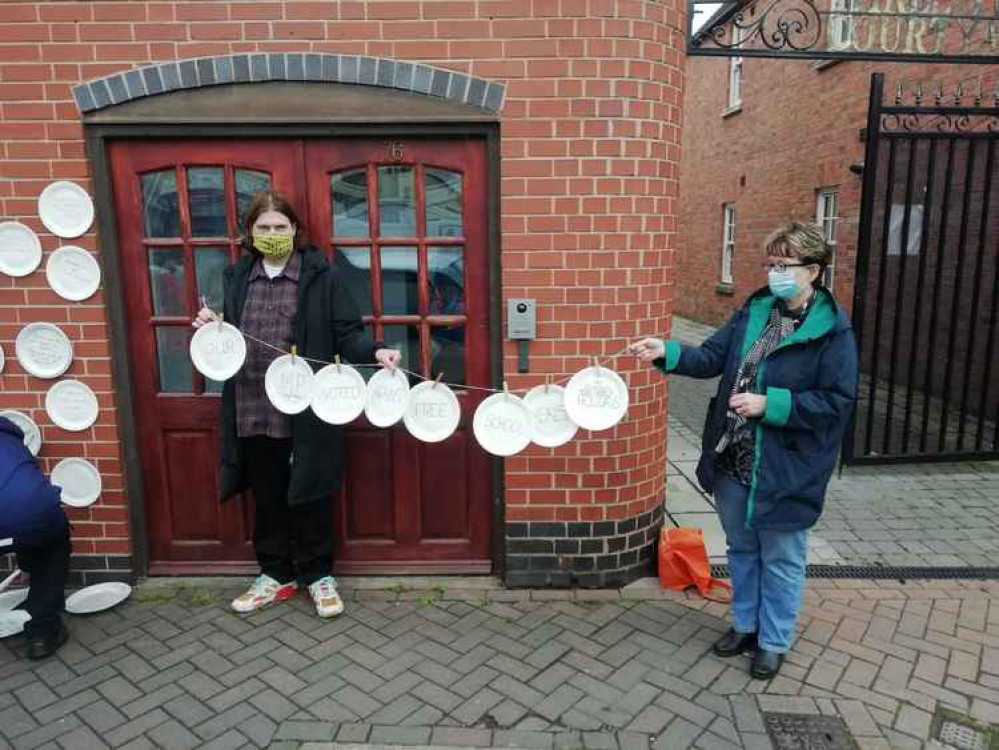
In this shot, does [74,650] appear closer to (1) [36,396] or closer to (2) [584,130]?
(1) [36,396]

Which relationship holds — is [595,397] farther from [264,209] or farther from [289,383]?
[264,209]

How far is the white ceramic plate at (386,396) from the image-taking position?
3.39 metres

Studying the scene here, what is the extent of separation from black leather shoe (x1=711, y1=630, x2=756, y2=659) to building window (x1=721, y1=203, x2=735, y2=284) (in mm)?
11655

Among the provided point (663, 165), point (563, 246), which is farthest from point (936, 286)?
point (563, 246)

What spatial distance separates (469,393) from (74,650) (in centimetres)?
224

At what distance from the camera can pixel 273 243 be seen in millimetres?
3361

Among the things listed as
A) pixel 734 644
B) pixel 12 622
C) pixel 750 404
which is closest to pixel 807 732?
pixel 734 644

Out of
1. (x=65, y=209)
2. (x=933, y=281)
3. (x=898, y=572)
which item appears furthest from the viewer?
(x=933, y=281)

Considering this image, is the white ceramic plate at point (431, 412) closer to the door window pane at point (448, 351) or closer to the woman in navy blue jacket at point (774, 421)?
the door window pane at point (448, 351)

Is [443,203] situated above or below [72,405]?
above

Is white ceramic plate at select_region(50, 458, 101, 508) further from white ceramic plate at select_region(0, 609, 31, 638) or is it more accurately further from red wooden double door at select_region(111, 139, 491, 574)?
white ceramic plate at select_region(0, 609, 31, 638)

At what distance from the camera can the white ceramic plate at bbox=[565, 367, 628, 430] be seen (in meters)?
3.29

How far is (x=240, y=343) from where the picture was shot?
3.40 metres

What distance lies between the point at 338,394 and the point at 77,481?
63.9 inches
